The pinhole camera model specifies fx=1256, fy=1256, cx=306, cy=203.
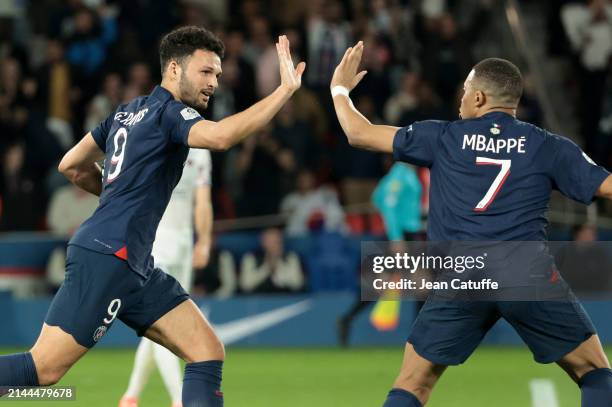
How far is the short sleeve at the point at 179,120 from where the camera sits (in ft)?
20.3

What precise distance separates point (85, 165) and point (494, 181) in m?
2.36

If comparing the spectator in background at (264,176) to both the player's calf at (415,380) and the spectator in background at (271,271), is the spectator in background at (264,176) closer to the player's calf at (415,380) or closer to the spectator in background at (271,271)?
the spectator in background at (271,271)

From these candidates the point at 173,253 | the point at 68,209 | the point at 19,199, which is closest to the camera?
the point at 173,253

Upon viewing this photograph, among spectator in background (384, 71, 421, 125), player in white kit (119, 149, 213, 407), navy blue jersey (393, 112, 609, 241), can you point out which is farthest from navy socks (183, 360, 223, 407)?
spectator in background (384, 71, 421, 125)

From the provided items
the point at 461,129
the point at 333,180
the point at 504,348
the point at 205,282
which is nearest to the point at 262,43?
the point at 333,180

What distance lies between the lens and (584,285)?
14.1 m

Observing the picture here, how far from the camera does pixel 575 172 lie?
6227 mm

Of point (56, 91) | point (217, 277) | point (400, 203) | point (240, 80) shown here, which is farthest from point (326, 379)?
point (56, 91)

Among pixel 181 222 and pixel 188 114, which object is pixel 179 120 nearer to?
pixel 188 114

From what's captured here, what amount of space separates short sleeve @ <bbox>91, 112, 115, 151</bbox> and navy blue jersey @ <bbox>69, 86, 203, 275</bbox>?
1.03ft

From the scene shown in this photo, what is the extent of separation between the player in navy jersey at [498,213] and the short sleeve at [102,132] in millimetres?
1572

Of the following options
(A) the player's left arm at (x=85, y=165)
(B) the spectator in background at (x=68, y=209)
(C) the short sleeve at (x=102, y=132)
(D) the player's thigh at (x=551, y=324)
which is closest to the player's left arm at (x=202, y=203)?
(A) the player's left arm at (x=85, y=165)

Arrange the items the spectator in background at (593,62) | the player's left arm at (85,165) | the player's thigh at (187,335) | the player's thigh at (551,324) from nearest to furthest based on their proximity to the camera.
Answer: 1. the player's thigh at (551,324)
2. the player's thigh at (187,335)
3. the player's left arm at (85,165)
4. the spectator in background at (593,62)

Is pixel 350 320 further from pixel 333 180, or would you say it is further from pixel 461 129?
pixel 461 129
